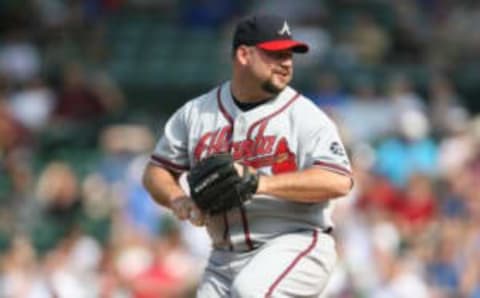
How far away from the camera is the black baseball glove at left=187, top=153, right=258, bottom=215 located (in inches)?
261

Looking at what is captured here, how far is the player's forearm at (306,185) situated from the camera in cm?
670

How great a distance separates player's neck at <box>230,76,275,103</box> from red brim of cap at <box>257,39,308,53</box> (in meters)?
0.22

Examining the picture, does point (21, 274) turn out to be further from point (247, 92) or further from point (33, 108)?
point (247, 92)

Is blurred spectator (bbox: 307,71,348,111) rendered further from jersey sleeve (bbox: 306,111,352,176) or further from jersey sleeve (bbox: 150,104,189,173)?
jersey sleeve (bbox: 306,111,352,176)

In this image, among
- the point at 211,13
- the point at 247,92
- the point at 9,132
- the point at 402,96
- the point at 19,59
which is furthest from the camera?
the point at 211,13

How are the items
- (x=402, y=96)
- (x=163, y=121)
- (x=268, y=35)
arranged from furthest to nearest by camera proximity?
(x=163, y=121)
(x=402, y=96)
(x=268, y=35)

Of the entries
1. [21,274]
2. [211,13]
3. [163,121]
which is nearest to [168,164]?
[21,274]

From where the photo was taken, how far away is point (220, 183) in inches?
262

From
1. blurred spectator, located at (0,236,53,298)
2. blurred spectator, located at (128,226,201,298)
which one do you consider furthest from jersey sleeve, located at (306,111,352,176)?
blurred spectator, located at (128,226,201,298)

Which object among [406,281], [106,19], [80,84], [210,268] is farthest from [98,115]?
[210,268]

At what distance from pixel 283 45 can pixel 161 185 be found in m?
0.96

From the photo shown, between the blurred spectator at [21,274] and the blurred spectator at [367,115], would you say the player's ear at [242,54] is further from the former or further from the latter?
the blurred spectator at [367,115]

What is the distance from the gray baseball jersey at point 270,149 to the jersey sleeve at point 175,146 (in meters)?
0.10

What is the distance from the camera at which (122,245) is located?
43.6ft
